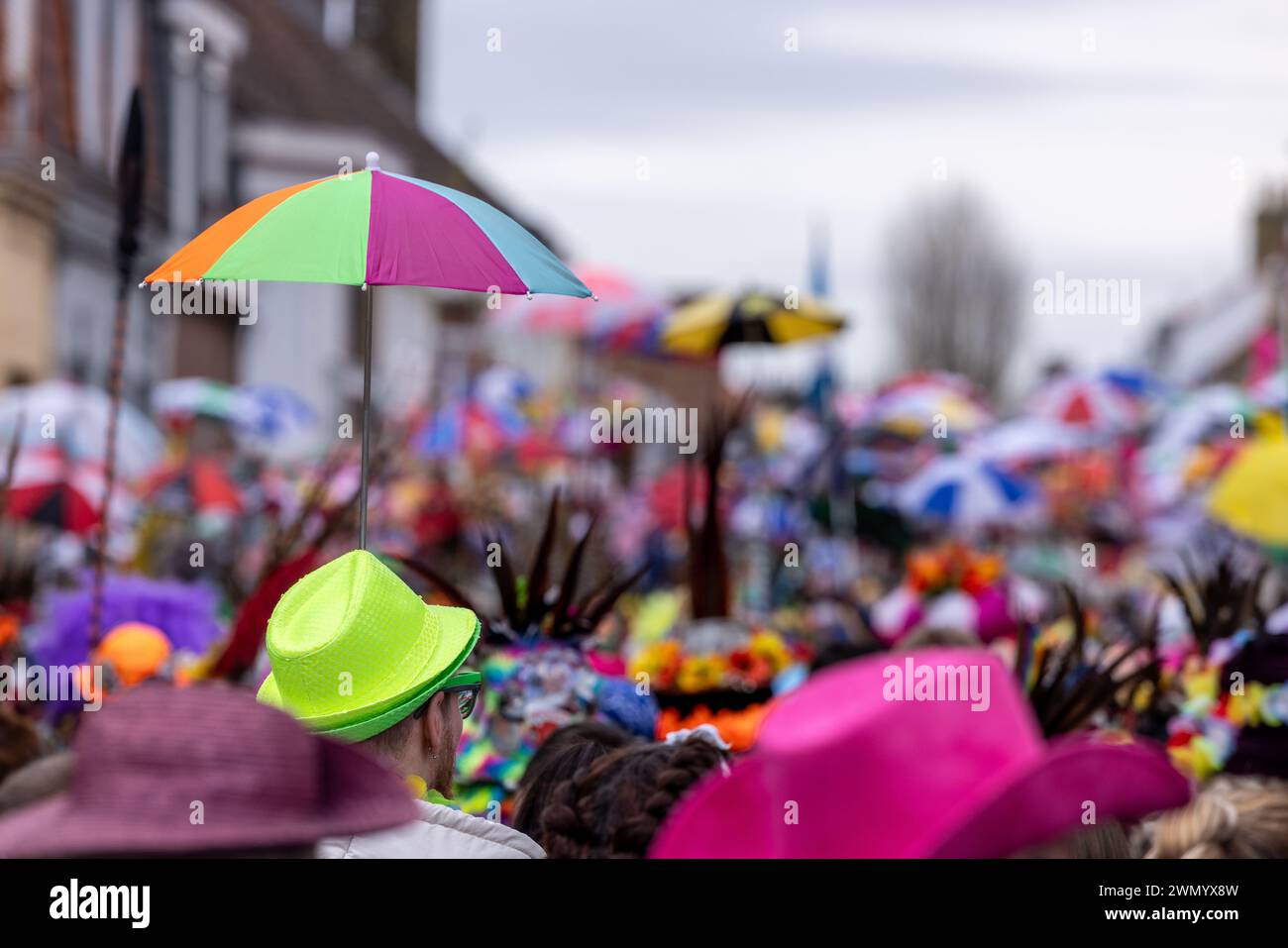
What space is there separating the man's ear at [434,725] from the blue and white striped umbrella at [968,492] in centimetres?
1018

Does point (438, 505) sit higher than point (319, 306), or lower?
lower

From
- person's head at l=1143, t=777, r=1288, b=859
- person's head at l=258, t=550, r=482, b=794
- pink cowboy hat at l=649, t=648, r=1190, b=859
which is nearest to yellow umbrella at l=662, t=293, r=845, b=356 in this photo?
person's head at l=258, t=550, r=482, b=794

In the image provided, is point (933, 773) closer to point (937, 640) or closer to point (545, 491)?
point (937, 640)

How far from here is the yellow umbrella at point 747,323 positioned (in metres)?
10.7

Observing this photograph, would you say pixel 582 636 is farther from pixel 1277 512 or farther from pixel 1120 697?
pixel 1277 512

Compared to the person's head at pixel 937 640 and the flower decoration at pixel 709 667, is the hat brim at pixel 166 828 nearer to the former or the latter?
Answer: the person's head at pixel 937 640

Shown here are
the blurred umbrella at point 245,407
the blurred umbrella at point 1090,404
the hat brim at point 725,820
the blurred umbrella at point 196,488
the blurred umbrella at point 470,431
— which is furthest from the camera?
the blurred umbrella at point 1090,404

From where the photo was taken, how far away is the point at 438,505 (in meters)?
12.7

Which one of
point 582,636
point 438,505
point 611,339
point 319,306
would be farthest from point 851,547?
point 319,306

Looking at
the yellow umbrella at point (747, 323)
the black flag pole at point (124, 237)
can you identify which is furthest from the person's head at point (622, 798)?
the yellow umbrella at point (747, 323)

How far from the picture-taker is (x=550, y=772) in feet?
10.4

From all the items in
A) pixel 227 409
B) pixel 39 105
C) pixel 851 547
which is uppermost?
pixel 39 105

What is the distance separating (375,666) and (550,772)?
430 mm
